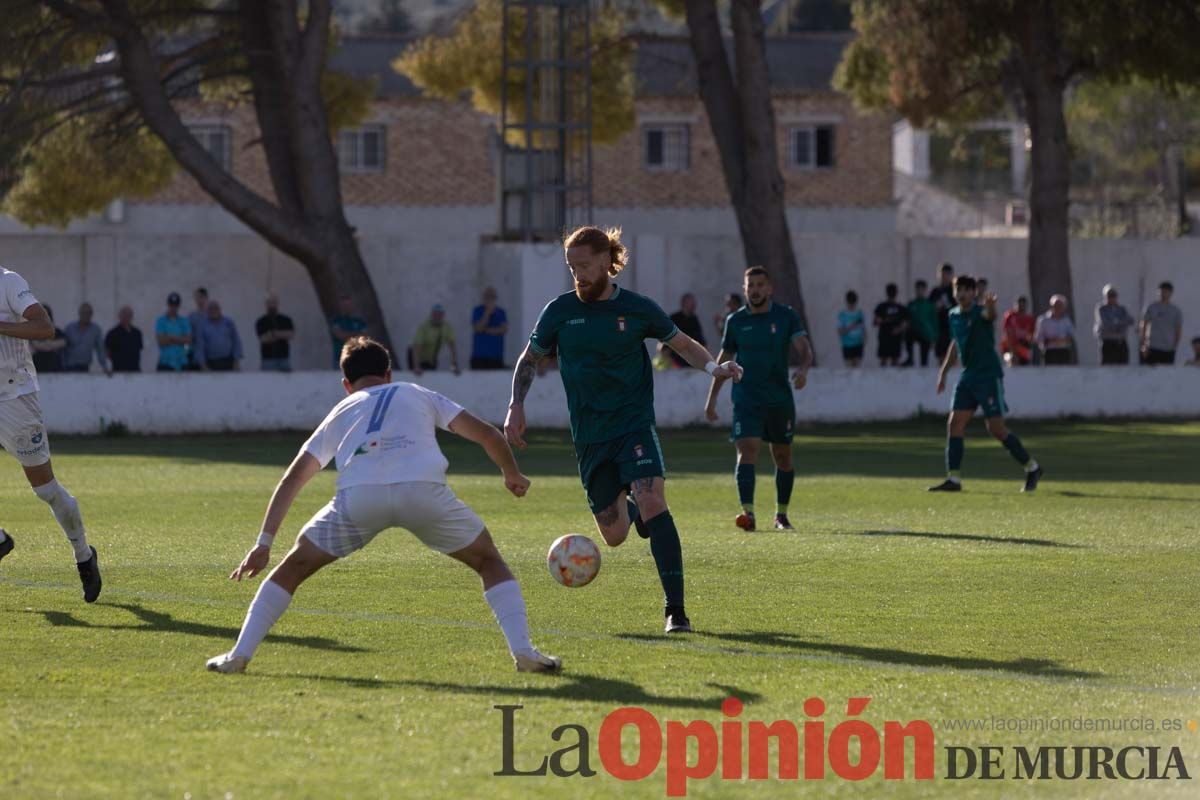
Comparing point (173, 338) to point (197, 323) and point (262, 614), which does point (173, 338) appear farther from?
point (262, 614)

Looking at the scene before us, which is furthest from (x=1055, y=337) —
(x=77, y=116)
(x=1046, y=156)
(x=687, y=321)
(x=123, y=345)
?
(x=77, y=116)

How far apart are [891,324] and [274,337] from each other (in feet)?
35.5

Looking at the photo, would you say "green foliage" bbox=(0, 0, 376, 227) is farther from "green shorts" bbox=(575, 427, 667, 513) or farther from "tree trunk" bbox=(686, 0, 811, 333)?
"green shorts" bbox=(575, 427, 667, 513)

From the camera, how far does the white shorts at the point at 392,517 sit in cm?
799

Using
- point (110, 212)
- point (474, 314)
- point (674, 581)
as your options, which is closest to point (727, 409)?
point (474, 314)

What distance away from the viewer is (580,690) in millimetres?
8016

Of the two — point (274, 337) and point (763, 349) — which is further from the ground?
point (763, 349)

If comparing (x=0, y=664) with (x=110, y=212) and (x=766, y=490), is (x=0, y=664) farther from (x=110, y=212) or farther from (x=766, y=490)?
(x=110, y=212)

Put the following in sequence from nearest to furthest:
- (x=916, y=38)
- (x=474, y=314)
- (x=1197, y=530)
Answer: (x=1197, y=530)
(x=474, y=314)
(x=916, y=38)

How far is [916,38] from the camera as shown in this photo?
1329 inches

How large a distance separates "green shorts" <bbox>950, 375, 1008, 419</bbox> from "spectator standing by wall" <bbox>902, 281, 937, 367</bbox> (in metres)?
14.8

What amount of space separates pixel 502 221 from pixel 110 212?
19.7 meters

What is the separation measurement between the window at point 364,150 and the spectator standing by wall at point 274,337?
22.4m

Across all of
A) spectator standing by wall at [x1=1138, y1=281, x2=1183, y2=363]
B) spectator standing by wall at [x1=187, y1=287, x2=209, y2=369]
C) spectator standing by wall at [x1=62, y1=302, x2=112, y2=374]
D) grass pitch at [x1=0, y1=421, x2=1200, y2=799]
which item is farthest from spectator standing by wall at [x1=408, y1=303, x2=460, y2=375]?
grass pitch at [x1=0, y1=421, x2=1200, y2=799]
